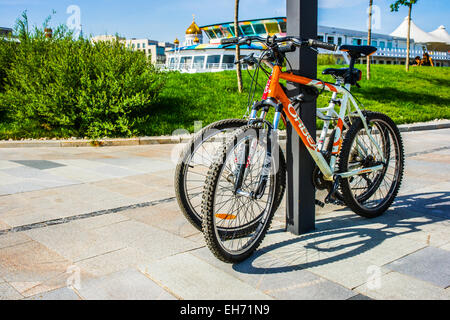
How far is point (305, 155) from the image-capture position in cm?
358

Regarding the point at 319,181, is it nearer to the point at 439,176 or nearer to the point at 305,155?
the point at 305,155

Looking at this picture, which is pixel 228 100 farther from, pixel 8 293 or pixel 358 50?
pixel 8 293

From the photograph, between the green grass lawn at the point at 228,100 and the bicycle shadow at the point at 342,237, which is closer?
the bicycle shadow at the point at 342,237

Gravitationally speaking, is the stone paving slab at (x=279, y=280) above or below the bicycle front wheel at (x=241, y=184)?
below

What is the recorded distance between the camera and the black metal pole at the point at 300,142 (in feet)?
11.2

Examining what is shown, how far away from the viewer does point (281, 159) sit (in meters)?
3.32

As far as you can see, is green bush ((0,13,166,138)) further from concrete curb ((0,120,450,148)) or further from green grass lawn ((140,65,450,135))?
green grass lawn ((140,65,450,135))

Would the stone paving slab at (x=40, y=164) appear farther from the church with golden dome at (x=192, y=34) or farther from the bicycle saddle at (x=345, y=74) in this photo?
the church with golden dome at (x=192, y=34)

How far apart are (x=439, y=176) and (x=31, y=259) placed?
5.15m

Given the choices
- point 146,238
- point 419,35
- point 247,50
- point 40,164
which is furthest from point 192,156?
point 419,35

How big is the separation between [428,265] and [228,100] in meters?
10.3

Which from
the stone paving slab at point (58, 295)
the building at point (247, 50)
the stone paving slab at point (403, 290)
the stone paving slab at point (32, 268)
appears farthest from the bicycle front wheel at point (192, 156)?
the building at point (247, 50)

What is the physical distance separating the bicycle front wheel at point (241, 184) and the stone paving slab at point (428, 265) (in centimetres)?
98

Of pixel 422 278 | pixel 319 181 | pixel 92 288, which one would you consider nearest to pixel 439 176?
pixel 319 181
